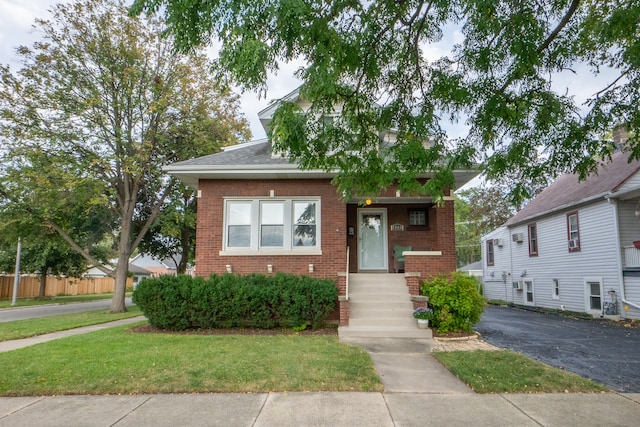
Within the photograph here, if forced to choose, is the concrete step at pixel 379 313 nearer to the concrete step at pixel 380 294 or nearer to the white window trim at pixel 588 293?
the concrete step at pixel 380 294

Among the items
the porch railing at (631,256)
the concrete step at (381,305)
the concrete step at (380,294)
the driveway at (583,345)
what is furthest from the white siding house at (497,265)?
A: the concrete step at (381,305)

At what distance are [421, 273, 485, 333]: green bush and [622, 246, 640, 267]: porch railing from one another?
699cm

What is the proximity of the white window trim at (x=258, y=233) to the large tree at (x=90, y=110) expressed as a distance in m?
5.64

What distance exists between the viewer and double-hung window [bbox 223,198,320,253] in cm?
1073

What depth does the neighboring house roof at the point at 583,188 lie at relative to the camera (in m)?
13.2

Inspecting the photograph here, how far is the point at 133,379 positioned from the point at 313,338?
3.88 m

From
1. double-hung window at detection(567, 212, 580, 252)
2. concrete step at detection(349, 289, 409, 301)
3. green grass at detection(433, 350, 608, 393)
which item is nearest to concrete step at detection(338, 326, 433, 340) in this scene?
concrete step at detection(349, 289, 409, 301)

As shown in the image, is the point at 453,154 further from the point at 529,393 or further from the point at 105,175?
the point at 105,175

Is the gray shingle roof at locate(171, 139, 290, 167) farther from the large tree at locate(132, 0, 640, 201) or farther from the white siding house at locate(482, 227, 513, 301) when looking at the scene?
the white siding house at locate(482, 227, 513, 301)

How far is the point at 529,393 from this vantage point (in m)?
4.80

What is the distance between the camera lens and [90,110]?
14172mm

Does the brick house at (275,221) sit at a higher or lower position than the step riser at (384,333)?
higher

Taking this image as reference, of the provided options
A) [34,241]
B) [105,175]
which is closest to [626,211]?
[105,175]

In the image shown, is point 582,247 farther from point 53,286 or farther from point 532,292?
point 53,286
